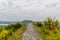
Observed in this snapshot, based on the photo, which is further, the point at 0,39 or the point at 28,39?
the point at 0,39

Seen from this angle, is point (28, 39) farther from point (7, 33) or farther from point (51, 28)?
point (51, 28)

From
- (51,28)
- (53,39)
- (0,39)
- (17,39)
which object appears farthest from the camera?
(51,28)

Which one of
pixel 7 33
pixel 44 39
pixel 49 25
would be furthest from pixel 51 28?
pixel 44 39

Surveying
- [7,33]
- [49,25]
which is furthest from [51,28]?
[7,33]

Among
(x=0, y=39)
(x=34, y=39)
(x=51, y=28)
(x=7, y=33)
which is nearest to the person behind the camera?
(x=34, y=39)

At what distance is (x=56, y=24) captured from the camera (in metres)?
38.4

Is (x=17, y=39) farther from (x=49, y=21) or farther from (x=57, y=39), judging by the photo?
(x=49, y=21)

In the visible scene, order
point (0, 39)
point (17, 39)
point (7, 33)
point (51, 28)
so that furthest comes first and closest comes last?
point (51, 28) → point (7, 33) → point (0, 39) → point (17, 39)

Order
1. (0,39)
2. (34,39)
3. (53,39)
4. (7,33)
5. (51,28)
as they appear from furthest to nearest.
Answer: (51,28), (7,33), (0,39), (34,39), (53,39)

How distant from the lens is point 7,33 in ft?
113

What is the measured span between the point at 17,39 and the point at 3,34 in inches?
362

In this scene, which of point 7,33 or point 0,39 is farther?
point 7,33

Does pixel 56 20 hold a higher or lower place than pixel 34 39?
higher

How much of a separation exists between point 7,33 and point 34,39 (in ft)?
36.0
